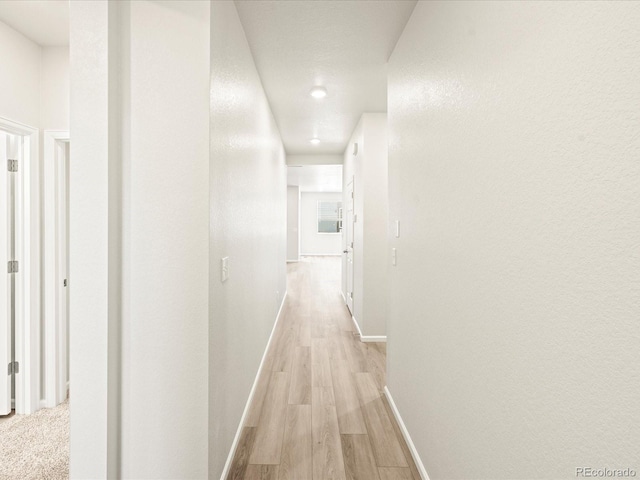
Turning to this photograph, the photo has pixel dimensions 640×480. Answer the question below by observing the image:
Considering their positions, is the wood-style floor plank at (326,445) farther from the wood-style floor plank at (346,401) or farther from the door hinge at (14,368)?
the door hinge at (14,368)

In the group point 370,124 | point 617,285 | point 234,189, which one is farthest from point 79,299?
point 370,124

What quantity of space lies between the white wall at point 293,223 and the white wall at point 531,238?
373 inches

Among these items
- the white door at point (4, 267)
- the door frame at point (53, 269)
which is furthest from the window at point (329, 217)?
the white door at point (4, 267)

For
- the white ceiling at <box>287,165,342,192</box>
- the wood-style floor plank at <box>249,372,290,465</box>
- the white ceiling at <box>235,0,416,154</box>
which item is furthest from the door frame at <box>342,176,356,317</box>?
the wood-style floor plank at <box>249,372,290,465</box>

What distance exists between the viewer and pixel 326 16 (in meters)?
2.06

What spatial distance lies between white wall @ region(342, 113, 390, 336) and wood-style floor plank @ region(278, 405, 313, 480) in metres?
1.70

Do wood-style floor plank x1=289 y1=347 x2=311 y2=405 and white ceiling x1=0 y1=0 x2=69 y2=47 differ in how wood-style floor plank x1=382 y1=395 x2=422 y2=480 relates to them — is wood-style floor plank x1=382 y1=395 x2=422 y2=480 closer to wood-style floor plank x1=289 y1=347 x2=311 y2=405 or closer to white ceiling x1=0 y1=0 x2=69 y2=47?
wood-style floor plank x1=289 y1=347 x2=311 y2=405

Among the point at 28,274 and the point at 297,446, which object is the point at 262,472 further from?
the point at 28,274

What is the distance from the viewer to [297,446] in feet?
6.66

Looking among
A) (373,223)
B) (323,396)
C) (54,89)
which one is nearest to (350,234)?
(373,223)

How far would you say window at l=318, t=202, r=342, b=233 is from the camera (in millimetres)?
12711

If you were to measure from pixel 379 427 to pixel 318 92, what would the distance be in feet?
9.41

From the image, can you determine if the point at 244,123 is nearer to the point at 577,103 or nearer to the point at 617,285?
the point at 577,103

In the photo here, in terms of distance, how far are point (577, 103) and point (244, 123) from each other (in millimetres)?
1903
